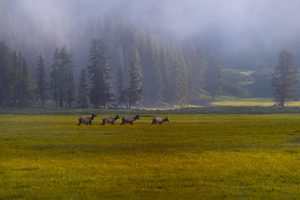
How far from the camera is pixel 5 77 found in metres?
85.9

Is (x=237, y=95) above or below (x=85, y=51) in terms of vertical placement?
below

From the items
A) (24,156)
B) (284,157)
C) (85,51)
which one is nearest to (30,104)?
(85,51)

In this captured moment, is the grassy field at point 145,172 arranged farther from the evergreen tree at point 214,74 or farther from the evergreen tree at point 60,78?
the evergreen tree at point 214,74

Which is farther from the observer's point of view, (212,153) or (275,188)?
(212,153)

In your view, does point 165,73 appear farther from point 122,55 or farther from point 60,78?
point 60,78

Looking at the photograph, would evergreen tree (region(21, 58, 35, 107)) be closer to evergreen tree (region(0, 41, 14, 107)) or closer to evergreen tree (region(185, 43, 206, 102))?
evergreen tree (region(0, 41, 14, 107))

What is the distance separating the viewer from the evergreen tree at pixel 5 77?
84625 millimetres

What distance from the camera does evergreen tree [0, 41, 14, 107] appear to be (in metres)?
84.6

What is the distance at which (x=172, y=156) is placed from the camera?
651 inches

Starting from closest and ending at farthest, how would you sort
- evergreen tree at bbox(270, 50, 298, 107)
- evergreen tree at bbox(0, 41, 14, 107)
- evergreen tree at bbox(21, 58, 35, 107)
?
1. evergreen tree at bbox(0, 41, 14, 107)
2. evergreen tree at bbox(270, 50, 298, 107)
3. evergreen tree at bbox(21, 58, 35, 107)

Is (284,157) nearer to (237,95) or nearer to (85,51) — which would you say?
(85,51)

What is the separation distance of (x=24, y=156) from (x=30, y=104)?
87.9 m

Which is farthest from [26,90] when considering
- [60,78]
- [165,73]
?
[165,73]

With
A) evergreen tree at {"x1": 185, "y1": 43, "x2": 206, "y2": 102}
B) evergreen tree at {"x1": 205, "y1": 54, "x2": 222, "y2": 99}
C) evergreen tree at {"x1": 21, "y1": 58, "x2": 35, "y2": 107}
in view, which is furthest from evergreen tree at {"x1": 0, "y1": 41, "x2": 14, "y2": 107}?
evergreen tree at {"x1": 205, "y1": 54, "x2": 222, "y2": 99}
